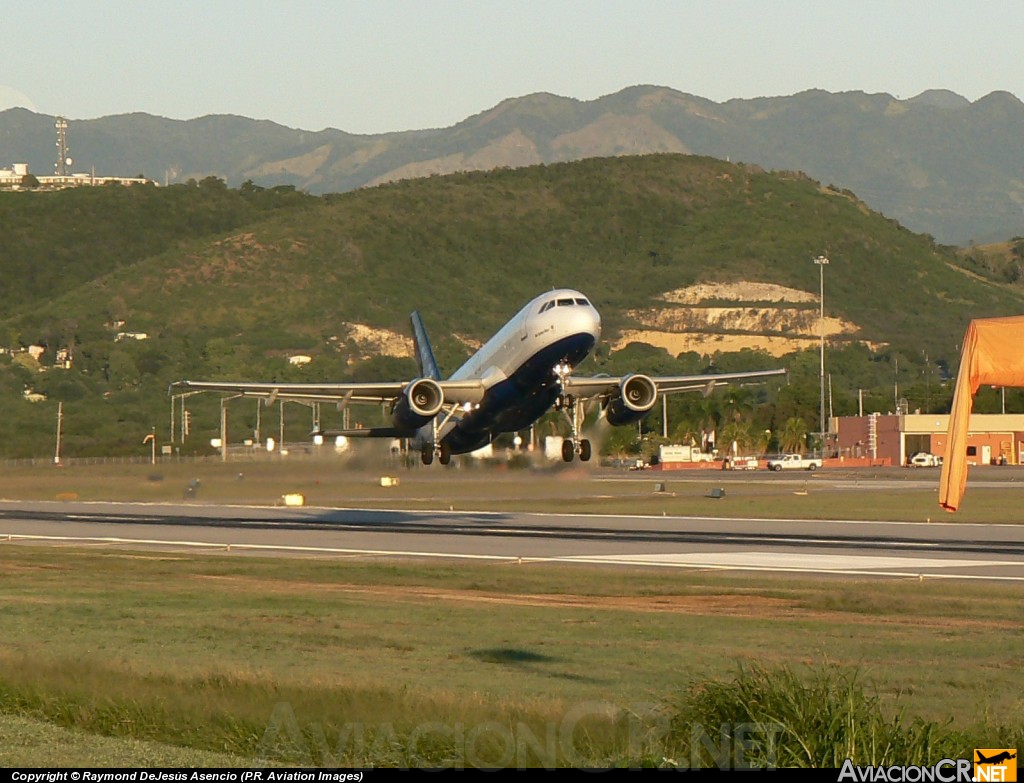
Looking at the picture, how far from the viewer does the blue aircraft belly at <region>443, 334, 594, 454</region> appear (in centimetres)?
5422

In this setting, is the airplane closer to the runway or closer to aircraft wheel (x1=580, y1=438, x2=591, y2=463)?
aircraft wheel (x1=580, y1=438, x2=591, y2=463)

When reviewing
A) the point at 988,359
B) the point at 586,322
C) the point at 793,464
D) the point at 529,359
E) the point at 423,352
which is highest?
the point at 423,352

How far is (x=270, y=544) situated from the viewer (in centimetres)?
5759

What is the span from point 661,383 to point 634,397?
6.11m

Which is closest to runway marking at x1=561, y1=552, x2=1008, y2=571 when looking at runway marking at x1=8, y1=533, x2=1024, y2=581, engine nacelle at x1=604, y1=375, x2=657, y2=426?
runway marking at x1=8, y1=533, x2=1024, y2=581

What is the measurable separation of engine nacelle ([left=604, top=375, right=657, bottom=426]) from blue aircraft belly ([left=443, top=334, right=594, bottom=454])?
111 inches

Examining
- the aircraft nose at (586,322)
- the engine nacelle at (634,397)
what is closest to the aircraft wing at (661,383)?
the engine nacelle at (634,397)

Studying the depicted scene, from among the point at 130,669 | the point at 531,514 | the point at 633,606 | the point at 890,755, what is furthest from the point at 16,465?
the point at 890,755

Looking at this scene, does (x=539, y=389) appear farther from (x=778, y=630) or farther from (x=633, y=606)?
(x=778, y=630)

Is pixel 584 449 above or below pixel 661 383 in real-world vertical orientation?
below

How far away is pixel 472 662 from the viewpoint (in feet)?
85.7

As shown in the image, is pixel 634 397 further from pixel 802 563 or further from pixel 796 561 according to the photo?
pixel 802 563

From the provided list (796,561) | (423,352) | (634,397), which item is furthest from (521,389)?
(423,352)

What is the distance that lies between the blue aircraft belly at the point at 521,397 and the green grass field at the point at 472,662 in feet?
33.1
